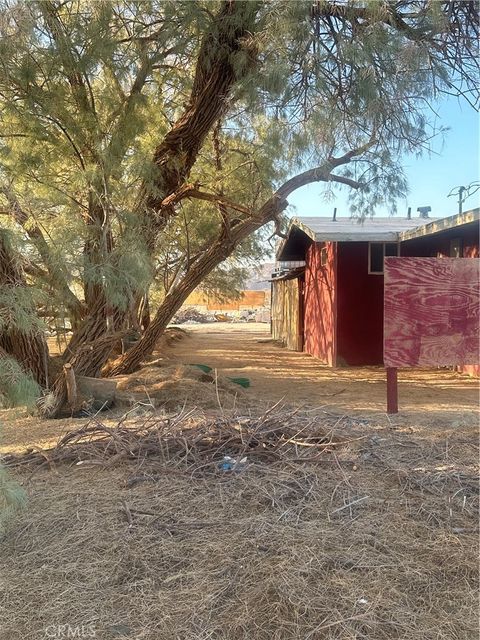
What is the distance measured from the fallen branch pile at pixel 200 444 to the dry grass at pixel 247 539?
2 cm

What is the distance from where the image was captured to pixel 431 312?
19.6 ft

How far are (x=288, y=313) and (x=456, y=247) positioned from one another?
26.7 ft

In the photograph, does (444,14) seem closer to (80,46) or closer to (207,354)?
(80,46)

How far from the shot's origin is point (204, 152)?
8.74 metres

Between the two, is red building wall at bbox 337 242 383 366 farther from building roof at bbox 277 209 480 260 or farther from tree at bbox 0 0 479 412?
tree at bbox 0 0 479 412

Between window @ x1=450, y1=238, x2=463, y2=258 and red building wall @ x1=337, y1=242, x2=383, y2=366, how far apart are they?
71.0 inches

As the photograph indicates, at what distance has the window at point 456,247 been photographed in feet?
33.0

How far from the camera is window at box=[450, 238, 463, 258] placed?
10.0 m

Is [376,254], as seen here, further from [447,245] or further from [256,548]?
[256,548]

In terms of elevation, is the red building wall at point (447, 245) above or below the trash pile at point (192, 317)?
above

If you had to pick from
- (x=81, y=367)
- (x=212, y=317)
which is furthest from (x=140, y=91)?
(x=212, y=317)

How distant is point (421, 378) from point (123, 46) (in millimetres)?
7411

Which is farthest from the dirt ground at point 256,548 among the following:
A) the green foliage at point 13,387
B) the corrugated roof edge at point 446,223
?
the corrugated roof edge at point 446,223

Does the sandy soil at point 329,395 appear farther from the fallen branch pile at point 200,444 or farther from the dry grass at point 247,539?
the dry grass at point 247,539
